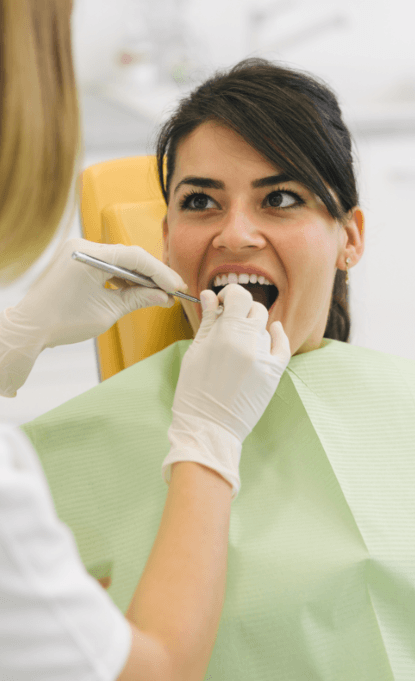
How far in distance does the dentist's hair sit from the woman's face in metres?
0.02

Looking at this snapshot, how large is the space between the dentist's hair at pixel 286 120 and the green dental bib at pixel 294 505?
0.32 m

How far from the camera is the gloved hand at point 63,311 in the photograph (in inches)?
45.0

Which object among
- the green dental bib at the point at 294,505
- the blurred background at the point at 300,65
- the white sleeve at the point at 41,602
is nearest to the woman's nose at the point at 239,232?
the green dental bib at the point at 294,505

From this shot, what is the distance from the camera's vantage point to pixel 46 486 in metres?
0.66

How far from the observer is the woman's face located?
41.6 inches

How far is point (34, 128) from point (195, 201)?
0.56 m

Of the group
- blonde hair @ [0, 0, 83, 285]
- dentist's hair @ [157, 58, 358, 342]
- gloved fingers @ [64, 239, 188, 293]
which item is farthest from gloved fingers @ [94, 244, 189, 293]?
blonde hair @ [0, 0, 83, 285]

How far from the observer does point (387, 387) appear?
1.10 meters

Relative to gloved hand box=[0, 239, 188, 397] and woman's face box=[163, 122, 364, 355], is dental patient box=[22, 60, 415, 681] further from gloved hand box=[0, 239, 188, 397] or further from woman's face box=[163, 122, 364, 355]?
gloved hand box=[0, 239, 188, 397]

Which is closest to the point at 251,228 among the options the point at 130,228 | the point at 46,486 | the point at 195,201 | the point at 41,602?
the point at 195,201

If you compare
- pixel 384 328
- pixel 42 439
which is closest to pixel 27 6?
pixel 42 439

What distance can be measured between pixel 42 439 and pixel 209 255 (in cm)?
44

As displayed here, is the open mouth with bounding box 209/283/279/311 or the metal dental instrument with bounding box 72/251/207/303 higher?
the metal dental instrument with bounding box 72/251/207/303

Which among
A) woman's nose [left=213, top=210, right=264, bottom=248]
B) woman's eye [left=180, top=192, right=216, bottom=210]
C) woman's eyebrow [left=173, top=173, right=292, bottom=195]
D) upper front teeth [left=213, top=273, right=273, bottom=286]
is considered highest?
woman's eyebrow [left=173, top=173, right=292, bottom=195]
